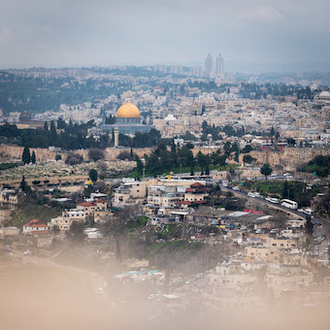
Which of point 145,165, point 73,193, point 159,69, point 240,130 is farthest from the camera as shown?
point 159,69

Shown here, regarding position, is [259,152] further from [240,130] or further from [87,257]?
[240,130]

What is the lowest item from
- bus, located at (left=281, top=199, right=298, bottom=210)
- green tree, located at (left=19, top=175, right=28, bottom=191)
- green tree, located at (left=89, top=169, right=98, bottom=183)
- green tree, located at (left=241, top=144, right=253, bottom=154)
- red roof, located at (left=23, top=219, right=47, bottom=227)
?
red roof, located at (left=23, top=219, right=47, bottom=227)

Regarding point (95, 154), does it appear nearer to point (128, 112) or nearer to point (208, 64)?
point (128, 112)

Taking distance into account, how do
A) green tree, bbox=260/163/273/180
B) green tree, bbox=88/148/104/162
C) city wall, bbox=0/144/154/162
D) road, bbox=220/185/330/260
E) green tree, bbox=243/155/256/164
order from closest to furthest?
road, bbox=220/185/330/260 < green tree, bbox=260/163/273/180 < green tree, bbox=243/155/256/164 < green tree, bbox=88/148/104/162 < city wall, bbox=0/144/154/162

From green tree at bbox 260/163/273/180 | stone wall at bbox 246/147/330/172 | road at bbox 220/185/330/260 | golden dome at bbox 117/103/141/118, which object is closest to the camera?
road at bbox 220/185/330/260

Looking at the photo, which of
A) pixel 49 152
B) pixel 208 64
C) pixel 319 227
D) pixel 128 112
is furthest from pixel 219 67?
pixel 319 227

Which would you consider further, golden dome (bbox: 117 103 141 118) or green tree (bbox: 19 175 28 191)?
golden dome (bbox: 117 103 141 118)

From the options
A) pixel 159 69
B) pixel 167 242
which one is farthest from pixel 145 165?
pixel 159 69

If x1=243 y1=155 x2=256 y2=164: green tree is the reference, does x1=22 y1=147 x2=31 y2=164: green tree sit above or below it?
below

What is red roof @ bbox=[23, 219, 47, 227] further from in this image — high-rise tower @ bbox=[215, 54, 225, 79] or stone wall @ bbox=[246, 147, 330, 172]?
high-rise tower @ bbox=[215, 54, 225, 79]

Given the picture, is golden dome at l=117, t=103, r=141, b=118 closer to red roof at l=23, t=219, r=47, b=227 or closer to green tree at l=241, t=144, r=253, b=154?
green tree at l=241, t=144, r=253, b=154

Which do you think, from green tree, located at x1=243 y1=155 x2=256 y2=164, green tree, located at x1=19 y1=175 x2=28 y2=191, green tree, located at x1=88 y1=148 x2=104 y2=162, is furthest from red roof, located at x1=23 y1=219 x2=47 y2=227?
green tree, located at x1=88 y1=148 x2=104 y2=162
